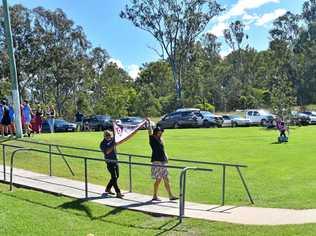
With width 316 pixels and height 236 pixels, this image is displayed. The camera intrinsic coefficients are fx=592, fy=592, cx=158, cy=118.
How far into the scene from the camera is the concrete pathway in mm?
11477

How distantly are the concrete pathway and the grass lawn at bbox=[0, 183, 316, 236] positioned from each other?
414mm

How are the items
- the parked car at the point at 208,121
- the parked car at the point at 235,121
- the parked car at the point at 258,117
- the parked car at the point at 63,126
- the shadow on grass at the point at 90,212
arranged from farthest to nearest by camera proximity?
1. the parked car at the point at 235,121
2. the parked car at the point at 258,117
3. the parked car at the point at 208,121
4. the parked car at the point at 63,126
5. the shadow on grass at the point at 90,212

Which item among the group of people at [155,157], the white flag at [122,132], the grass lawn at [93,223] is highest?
the white flag at [122,132]

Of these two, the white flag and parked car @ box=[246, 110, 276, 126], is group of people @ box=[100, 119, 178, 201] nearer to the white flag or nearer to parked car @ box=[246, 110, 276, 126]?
the white flag

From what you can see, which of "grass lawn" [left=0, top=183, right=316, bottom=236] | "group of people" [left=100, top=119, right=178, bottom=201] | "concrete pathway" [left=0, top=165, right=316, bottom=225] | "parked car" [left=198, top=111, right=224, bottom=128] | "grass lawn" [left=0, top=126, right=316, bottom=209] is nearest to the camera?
"grass lawn" [left=0, top=183, right=316, bottom=236]

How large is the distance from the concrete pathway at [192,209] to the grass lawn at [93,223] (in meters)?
0.41

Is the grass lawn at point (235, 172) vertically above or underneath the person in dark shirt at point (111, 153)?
underneath

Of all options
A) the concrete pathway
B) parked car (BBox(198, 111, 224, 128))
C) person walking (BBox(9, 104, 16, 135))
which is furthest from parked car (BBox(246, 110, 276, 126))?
the concrete pathway

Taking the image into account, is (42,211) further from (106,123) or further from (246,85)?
(246,85)

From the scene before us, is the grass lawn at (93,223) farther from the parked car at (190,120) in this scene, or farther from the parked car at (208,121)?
the parked car at (208,121)

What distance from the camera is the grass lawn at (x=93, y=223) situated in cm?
1034

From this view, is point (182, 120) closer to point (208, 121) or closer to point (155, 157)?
point (208, 121)

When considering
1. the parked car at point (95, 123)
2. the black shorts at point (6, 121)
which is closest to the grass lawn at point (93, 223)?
the black shorts at point (6, 121)

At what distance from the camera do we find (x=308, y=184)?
15547 mm
